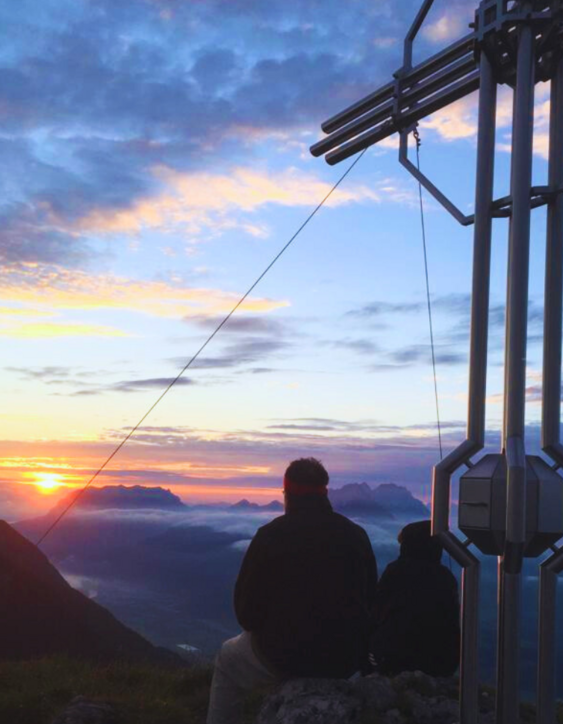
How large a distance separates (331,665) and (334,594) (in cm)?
46

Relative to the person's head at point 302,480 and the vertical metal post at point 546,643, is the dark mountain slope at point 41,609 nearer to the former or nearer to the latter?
the person's head at point 302,480

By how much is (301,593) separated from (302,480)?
0.67 m

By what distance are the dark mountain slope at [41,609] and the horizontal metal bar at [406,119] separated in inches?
1109

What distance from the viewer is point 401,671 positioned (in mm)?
6645

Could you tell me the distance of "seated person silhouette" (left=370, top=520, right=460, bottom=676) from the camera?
21.1 feet

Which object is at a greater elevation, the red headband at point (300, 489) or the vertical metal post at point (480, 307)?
the vertical metal post at point (480, 307)

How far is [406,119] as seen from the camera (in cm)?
591

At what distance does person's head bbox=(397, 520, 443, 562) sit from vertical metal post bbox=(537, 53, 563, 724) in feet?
5.43

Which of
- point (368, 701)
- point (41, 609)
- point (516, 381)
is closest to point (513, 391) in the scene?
point (516, 381)

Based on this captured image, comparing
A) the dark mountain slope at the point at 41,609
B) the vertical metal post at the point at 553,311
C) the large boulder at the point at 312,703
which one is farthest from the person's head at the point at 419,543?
the dark mountain slope at the point at 41,609

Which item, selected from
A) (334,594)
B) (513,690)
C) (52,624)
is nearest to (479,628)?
(513,690)

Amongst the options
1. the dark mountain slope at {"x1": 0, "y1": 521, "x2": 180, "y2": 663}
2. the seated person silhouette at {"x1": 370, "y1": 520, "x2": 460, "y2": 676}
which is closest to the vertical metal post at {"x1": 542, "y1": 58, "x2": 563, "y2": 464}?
the seated person silhouette at {"x1": 370, "y1": 520, "x2": 460, "y2": 676}

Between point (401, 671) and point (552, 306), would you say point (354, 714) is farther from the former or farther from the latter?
point (552, 306)

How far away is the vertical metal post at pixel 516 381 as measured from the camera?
461cm
